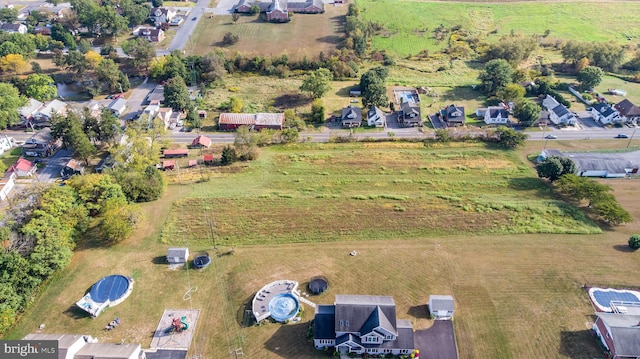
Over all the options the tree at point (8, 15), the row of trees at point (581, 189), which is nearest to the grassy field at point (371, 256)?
the row of trees at point (581, 189)

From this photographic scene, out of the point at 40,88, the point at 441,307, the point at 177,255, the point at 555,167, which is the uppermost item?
the point at 555,167

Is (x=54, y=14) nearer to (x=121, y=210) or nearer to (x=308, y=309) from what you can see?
(x=121, y=210)

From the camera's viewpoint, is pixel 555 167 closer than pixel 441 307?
No

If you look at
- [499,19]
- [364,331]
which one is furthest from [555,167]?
[499,19]

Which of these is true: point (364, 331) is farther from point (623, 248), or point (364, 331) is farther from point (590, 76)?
point (590, 76)

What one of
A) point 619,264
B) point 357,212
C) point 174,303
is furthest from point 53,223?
point 619,264

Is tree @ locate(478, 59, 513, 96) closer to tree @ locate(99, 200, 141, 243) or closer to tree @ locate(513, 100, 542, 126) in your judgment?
tree @ locate(513, 100, 542, 126)
